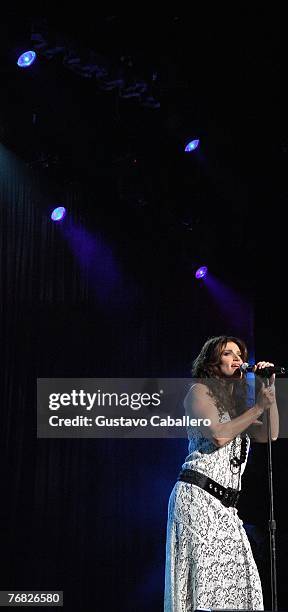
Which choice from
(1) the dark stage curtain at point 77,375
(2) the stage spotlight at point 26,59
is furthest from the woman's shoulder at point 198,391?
(1) the dark stage curtain at point 77,375

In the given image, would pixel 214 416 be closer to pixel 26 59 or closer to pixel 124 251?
pixel 26 59

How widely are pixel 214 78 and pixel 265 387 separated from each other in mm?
3086

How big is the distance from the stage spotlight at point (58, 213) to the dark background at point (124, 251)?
2.2 inches

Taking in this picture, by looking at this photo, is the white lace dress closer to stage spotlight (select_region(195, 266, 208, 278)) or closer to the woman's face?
the woman's face

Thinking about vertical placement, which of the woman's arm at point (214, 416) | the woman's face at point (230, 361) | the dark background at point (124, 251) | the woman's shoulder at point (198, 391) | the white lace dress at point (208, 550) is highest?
the dark background at point (124, 251)

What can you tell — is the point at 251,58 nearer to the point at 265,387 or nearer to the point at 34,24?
the point at 34,24

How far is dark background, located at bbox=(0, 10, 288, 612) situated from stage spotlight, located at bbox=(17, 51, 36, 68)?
5 cm

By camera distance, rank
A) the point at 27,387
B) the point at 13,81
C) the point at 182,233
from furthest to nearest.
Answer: the point at 182,233 < the point at 27,387 < the point at 13,81

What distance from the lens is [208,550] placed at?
127 inches

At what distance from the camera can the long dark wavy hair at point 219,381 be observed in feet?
11.3

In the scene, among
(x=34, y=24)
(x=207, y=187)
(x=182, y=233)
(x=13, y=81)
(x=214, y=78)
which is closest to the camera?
(x=34, y=24)

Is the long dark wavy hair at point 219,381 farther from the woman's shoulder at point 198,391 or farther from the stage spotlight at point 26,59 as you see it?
the stage spotlight at point 26,59

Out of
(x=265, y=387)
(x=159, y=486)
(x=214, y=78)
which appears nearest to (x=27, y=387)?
(x=159, y=486)

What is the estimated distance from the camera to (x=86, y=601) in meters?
6.13
